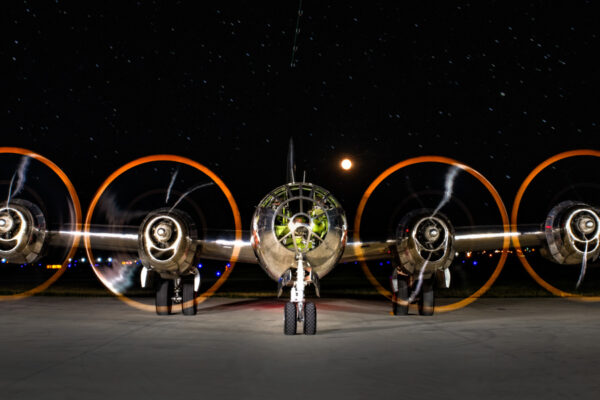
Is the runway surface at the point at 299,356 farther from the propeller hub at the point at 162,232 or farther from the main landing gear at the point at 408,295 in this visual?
the propeller hub at the point at 162,232

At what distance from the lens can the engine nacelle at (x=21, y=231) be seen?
1748cm

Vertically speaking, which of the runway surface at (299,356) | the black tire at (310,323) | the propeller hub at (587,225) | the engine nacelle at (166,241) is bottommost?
the runway surface at (299,356)

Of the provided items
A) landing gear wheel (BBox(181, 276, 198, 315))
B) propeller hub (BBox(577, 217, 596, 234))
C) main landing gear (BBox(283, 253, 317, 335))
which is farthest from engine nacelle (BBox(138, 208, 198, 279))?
propeller hub (BBox(577, 217, 596, 234))

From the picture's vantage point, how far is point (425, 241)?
16.8 meters

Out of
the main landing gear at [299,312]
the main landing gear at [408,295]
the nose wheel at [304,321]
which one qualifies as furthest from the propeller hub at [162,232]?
the main landing gear at [408,295]

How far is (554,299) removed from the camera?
2294 centimetres

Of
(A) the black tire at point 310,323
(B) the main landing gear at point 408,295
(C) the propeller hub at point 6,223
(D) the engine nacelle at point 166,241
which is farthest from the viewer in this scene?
(B) the main landing gear at point 408,295

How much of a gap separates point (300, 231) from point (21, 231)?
8.31 metres

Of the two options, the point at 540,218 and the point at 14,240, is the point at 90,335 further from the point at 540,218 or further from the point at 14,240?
the point at 540,218

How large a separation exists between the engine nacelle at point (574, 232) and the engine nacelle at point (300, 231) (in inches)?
264

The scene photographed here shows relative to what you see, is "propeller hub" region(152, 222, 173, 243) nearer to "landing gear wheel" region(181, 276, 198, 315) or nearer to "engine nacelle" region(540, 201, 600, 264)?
"landing gear wheel" region(181, 276, 198, 315)

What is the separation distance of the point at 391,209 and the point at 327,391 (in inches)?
432

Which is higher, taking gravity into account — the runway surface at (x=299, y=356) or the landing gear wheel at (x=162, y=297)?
the landing gear wheel at (x=162, y=297)

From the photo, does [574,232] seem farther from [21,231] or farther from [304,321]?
[21,231]
